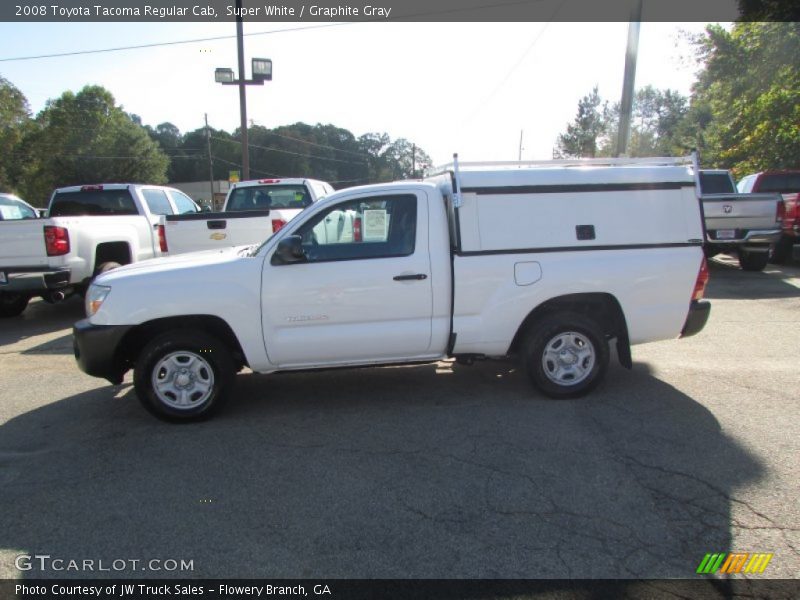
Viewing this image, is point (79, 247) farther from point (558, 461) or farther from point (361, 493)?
point (558, 461)

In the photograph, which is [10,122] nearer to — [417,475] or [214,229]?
[214,229]

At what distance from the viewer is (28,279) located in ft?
26.0

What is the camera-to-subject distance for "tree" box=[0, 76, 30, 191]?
5041 cm

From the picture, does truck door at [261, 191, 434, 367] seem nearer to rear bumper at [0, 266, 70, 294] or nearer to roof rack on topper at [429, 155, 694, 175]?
roof rack on topper at [429, 155, 694, 175]

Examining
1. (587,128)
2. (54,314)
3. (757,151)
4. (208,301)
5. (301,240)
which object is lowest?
(54,314)

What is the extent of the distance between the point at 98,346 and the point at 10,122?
6129 centimetres

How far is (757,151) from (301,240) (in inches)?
871

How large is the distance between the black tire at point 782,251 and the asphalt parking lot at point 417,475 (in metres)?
8.81

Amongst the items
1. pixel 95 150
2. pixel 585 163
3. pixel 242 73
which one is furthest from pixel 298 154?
pixel 585 163

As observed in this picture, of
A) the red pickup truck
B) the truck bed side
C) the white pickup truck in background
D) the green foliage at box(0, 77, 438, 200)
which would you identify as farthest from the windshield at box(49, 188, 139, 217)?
the green foliage at box(0, 77, 438, 200)

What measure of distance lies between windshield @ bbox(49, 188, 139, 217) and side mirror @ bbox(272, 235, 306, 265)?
6802mm

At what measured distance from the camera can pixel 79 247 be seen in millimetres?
8422

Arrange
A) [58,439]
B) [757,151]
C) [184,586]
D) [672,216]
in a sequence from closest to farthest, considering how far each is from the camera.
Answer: [184,586], [58,439], [672,216], [757,151]

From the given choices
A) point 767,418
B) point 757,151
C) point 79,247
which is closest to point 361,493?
point 767,418
